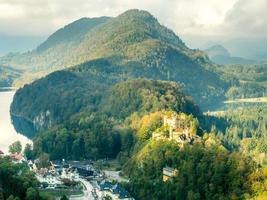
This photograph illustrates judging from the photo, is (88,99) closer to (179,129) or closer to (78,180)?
(179,129)

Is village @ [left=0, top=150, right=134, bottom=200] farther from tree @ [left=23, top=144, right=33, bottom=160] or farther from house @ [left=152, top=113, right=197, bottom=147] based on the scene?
house @ [left=152, top=113, right=197, bottom=147]

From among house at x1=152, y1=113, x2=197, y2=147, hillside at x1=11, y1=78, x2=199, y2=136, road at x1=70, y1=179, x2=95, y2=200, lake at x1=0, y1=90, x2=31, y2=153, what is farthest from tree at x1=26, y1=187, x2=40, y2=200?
hillside at x1=11, y1=78, x2=199, y2=136

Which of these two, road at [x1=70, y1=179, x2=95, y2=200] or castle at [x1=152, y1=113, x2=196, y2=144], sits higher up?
castle at [x1=152, y1=113, x2=196, y2=144]

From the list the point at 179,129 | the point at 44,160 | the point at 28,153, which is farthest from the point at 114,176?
the point at 28,153

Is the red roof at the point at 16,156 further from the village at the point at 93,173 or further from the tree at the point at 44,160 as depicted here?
the tree at the point at 44,160

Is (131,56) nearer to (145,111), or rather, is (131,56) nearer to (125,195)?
(145,111)

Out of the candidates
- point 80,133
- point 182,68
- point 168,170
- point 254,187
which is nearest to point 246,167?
point 254,187

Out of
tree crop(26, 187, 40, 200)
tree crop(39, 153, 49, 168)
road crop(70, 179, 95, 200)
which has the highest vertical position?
tree crop(26, 187, 40, 200)
